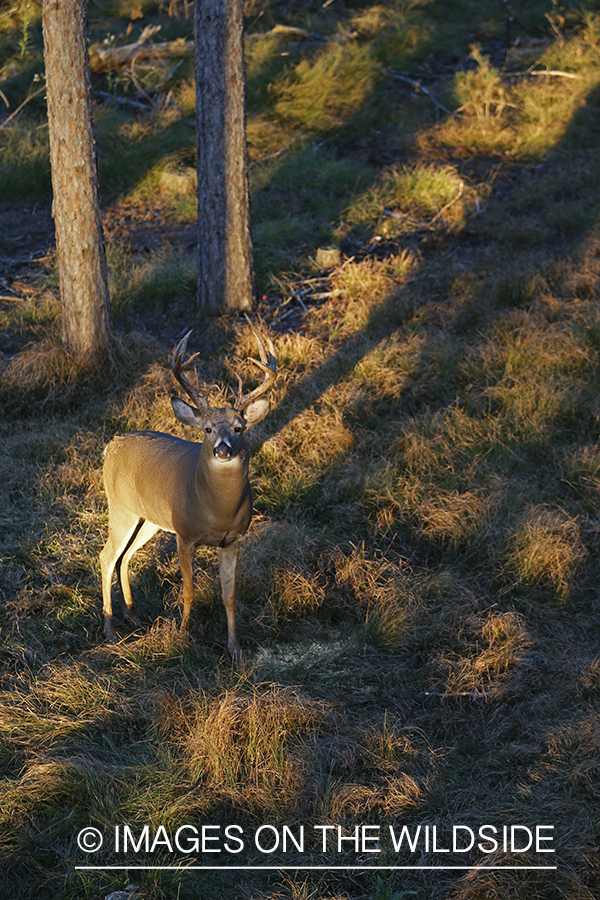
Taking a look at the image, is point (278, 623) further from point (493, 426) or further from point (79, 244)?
point (79, 244)

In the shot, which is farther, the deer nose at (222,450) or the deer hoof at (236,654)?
the deer hoof at (236,654)

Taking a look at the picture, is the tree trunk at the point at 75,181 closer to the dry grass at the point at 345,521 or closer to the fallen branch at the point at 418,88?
the dry grass at the point at 345,521

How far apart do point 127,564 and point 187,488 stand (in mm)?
886

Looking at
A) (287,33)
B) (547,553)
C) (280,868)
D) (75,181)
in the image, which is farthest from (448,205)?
(280,868)

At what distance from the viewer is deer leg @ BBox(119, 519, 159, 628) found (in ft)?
15.9

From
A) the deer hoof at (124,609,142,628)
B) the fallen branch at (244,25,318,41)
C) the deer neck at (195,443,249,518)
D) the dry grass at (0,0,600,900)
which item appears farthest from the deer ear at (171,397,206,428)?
the fallen branch at (244,25,318,41)

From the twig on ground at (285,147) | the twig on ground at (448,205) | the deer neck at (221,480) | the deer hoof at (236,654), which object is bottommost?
the deer hoof at (236,654)

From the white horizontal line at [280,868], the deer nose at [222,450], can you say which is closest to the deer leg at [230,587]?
the deer nose at [222,450]

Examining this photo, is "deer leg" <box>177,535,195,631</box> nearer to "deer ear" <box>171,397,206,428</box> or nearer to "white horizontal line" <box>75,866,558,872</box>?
"deer ear" <box>171,397,206,428</box>

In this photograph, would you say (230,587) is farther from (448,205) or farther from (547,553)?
(448,205)

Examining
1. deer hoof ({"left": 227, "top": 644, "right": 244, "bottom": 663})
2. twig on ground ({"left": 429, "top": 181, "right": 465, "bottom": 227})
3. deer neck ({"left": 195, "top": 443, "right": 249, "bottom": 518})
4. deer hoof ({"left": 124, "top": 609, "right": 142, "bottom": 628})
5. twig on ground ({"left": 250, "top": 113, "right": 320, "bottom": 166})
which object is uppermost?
twig on ground ({"left": 250, "top": 113, "right": 320, "bottom": 166})

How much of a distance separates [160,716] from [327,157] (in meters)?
9.30

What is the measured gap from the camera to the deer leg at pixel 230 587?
4.56 m

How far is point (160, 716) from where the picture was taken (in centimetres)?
400
